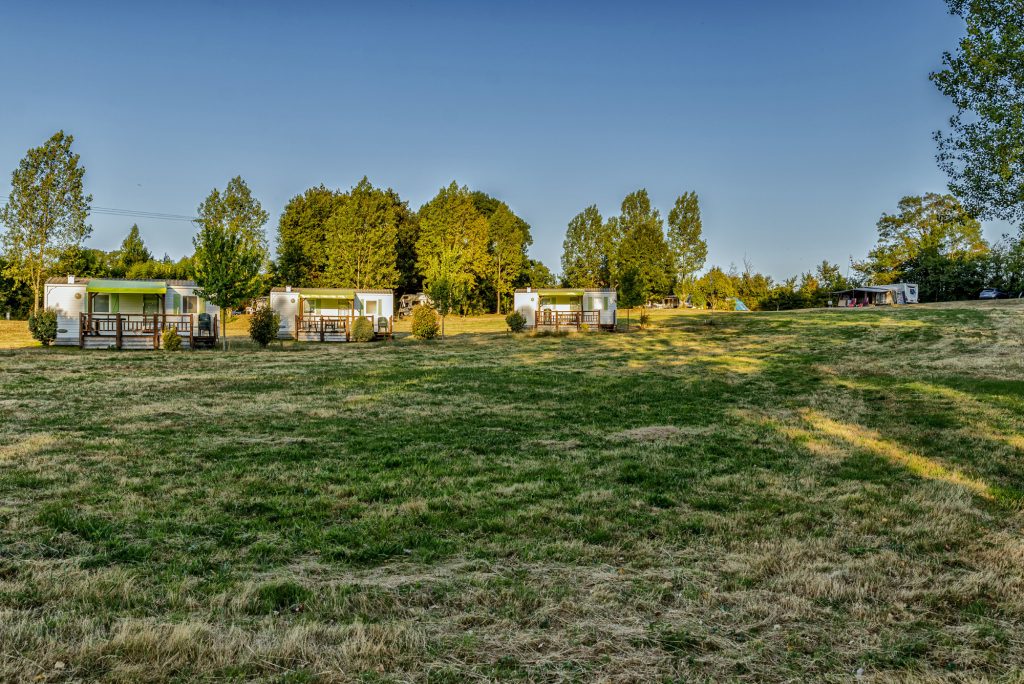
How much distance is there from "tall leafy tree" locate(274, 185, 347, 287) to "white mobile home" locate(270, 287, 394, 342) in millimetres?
16809

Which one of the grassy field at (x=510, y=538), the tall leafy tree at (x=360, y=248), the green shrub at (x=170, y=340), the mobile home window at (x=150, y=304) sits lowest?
the grassy field at (x=510, y=538)

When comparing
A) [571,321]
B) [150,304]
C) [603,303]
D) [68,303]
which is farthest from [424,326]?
[68,303]

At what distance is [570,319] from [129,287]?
20632 millimetres

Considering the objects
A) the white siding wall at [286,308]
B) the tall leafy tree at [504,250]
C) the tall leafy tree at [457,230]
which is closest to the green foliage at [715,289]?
the tall leafy tree at [504,250]

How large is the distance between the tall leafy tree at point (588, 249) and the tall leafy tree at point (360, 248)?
14106 millimetres

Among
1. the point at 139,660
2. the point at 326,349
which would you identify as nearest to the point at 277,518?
the point at 139,660

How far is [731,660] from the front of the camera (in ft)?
9.11

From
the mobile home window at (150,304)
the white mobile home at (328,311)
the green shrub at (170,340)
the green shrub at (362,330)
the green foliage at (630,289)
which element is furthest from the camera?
the green foliage at (630,289)

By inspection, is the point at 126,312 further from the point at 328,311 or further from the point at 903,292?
the point at 903,292

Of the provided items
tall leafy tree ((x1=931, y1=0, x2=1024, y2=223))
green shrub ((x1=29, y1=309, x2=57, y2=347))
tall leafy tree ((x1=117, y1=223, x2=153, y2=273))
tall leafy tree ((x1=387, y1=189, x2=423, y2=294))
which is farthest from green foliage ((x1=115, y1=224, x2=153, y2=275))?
tall leafy tree ((x1=931, y1=0, x2=1024, y2=223))

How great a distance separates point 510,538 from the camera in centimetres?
450

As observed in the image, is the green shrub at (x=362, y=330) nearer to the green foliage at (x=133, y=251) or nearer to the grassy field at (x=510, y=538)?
the grassy field at (x=510, y=538)

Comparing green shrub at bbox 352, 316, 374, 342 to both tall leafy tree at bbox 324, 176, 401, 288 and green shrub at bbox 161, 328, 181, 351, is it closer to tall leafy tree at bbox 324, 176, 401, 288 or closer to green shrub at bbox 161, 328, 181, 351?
green shrub at bbox 161, 328, 181, 351

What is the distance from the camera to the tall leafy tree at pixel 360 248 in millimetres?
40375
